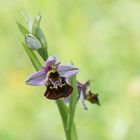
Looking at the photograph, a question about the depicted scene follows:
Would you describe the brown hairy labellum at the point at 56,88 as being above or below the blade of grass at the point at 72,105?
above

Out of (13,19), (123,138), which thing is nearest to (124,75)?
(123,138)

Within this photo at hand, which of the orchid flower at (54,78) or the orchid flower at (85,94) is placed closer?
the orchid flower at (54,78)

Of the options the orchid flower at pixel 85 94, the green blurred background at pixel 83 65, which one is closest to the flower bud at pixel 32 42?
the orchid flower at pixel 85 94

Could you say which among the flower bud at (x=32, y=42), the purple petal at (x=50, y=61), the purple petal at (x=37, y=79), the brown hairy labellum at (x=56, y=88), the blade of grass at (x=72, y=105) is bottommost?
the blade of grass at (x=72, y=105)

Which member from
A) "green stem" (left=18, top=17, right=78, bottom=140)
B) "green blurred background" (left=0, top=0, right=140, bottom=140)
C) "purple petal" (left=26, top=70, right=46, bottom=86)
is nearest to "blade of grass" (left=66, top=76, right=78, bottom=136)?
"green stem" (left=18, top=17, right=78, bottom=140)

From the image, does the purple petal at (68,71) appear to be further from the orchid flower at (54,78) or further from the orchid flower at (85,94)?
the orchid flower at (85,94)

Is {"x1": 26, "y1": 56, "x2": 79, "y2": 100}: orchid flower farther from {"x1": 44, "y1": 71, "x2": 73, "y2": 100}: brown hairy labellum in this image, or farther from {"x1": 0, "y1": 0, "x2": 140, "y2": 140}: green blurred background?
{"x1": 0, "y1": 0, "x2": 140, "y2": 140}: green blurred background
